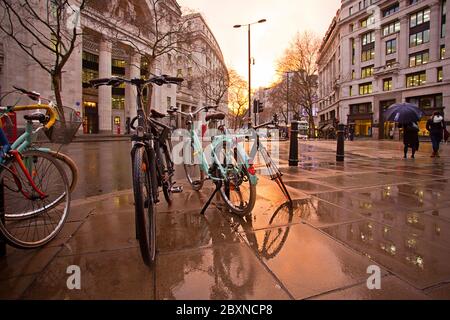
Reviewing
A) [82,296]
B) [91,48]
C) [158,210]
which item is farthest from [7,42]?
[82,296]

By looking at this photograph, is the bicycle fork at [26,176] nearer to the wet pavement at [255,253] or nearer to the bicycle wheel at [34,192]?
the bicycle wheel at [34,192]

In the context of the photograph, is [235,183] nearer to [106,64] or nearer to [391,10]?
A: [106,64]

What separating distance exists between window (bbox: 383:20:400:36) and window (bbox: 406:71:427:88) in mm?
8086

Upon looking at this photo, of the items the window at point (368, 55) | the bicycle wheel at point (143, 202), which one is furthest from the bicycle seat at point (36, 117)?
the window at point (368, 55)

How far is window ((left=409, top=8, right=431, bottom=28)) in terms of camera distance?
3819 centimetres

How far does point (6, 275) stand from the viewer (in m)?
1.98

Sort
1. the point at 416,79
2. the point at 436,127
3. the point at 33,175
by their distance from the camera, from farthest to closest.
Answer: the point at 416,79 < the point at 436,127 < the point at 33,175

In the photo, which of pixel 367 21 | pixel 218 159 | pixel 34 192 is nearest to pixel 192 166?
pixel 218 159

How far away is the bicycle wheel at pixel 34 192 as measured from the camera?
2.32 meters

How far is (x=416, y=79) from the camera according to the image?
130 ft

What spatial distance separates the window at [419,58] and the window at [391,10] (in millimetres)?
8449

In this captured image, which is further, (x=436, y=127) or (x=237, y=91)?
(x=237, y=91)

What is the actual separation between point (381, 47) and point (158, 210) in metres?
53.5

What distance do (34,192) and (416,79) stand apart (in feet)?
161
